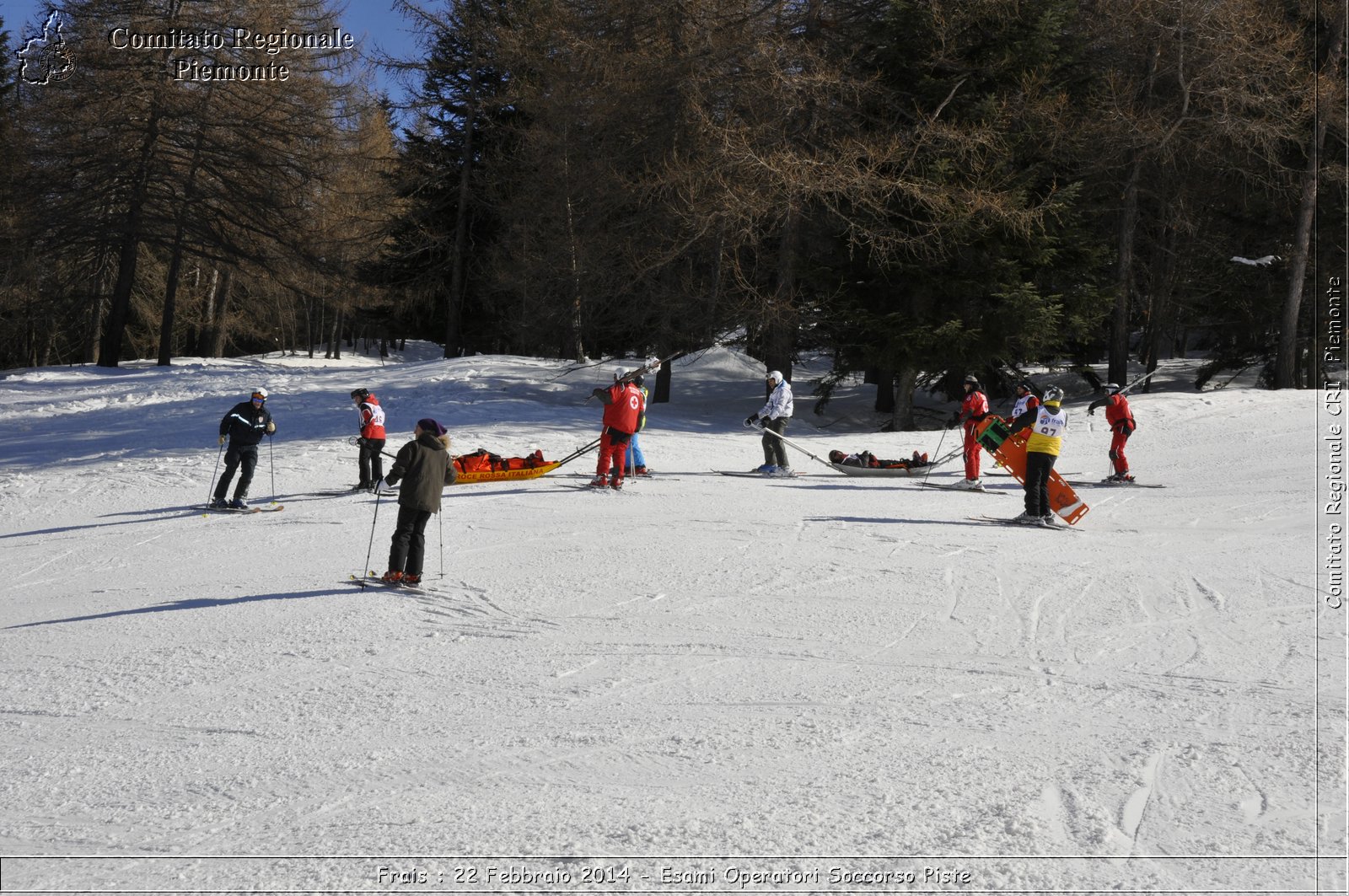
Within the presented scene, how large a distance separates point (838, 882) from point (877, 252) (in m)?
20.0

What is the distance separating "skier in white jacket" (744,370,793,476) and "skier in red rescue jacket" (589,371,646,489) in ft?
7.30

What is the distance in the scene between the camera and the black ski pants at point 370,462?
49.1 ft

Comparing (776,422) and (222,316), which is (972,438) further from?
(222,316)

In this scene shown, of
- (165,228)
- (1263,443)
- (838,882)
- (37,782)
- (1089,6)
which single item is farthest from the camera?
(165,228)

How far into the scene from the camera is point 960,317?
23.2m

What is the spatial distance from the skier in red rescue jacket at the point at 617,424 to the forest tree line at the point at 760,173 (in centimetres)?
647

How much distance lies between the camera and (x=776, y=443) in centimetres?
1698

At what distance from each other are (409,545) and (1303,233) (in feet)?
76.3

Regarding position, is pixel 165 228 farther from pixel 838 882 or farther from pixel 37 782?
pixel 838 882

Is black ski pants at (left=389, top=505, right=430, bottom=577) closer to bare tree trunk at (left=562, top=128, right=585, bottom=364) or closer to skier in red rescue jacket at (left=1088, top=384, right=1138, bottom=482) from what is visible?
skier in red rescue jacket at (left=1088, top=384, right=1138, bottom=482)

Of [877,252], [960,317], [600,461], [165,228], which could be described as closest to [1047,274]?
[960,317]

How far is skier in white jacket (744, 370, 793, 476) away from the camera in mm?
16766

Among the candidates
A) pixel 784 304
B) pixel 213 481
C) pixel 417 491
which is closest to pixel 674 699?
pixel 417 491

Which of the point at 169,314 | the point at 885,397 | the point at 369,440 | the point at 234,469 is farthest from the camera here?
the point at 169,314
